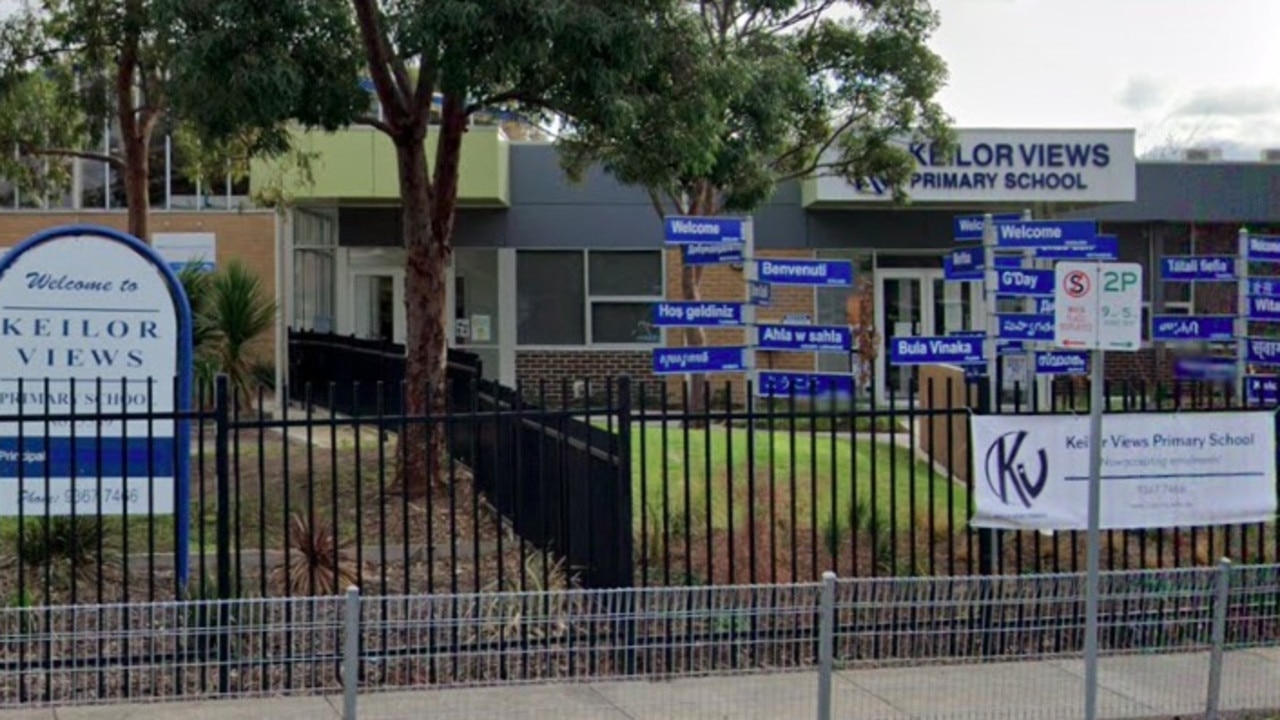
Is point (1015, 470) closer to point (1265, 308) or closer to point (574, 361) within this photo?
point (1265, 308)

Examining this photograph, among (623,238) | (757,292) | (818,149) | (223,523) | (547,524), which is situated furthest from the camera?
(623,238)

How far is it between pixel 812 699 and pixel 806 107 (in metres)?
11.7

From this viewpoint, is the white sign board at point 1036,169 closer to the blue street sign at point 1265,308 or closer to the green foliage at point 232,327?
the blue street sign at point 1265,308

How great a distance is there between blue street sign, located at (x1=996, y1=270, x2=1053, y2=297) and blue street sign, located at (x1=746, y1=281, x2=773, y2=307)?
2.22 meters

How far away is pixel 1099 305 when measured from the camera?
19.6 ft

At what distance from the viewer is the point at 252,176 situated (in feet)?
65.6

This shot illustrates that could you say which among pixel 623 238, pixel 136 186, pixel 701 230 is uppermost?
pixel 136 186

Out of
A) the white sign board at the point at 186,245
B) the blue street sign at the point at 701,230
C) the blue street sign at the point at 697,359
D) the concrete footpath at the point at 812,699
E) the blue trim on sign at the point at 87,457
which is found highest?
the white sign board at the point at 186,245

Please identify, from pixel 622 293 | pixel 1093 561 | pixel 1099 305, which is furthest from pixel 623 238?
pixel 1093 561

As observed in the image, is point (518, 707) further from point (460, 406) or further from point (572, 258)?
point (572, 258)

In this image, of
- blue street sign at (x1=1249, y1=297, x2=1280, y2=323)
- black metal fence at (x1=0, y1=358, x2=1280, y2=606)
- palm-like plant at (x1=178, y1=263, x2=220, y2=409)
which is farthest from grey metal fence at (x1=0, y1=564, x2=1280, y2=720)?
palm-like plant at (x1=178, y1=263, x2=220, y2=409)

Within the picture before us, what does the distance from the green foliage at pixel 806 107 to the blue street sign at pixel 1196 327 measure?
14.6ft

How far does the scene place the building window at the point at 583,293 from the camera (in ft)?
78.8

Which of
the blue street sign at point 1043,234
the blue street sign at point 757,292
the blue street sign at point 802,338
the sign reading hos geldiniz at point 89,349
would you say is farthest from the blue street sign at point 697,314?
the sign reading hos geldiniz at point 89,349
